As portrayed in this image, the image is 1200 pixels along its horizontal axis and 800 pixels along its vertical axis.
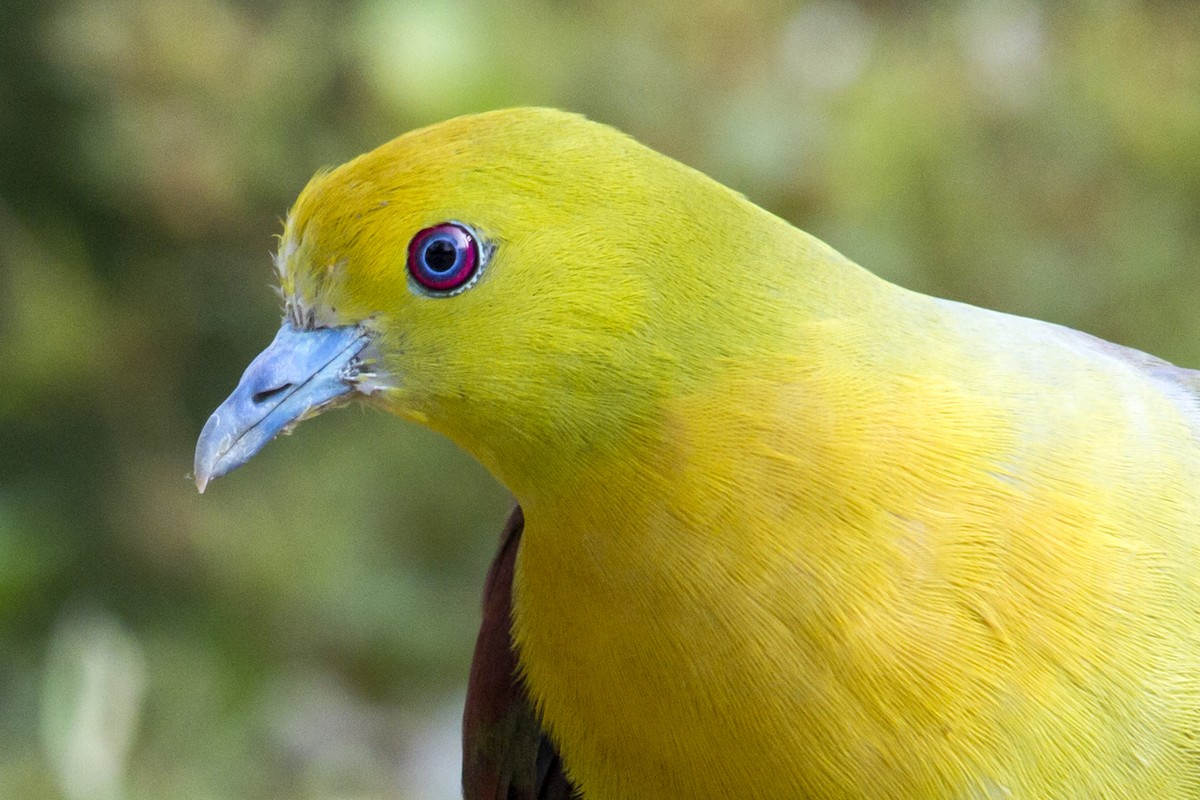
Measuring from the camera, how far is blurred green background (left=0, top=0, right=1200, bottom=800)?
134 inches

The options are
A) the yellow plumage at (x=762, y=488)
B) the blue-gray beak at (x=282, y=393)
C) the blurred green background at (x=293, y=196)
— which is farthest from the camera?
the blurred green background at (x=293, y=196)

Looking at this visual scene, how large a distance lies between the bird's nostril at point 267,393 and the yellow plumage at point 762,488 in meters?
0.09

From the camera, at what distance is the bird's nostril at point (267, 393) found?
1655 mm

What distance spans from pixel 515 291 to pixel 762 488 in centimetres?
36

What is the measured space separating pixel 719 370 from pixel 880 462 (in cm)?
20

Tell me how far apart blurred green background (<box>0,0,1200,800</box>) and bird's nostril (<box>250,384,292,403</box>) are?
5.24 ft

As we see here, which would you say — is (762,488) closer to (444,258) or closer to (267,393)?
(444,258)

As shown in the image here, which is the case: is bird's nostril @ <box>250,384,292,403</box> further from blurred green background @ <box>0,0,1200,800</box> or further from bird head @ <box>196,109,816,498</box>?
blurred green background @ <box>0,0,1200,800</box>

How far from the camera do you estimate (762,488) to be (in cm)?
150

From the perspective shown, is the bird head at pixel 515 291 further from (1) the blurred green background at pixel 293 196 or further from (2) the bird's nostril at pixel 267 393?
(1) the blurred green background at pixel 293 196

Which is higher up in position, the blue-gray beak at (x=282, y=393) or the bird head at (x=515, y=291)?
the bird head at (x=515, y=291)

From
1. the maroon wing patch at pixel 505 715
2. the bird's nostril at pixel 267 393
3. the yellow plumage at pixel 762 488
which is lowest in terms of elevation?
the maroon wing patch at pixel 505 715

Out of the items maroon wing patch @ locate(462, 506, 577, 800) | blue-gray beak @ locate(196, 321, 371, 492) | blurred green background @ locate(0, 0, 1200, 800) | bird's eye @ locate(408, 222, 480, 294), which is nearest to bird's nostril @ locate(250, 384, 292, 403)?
blue-gray beak @ locate(196, 321, 371, 492)

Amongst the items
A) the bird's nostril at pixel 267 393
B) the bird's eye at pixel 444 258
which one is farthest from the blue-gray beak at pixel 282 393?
the bird's eye at pixel 444 258
